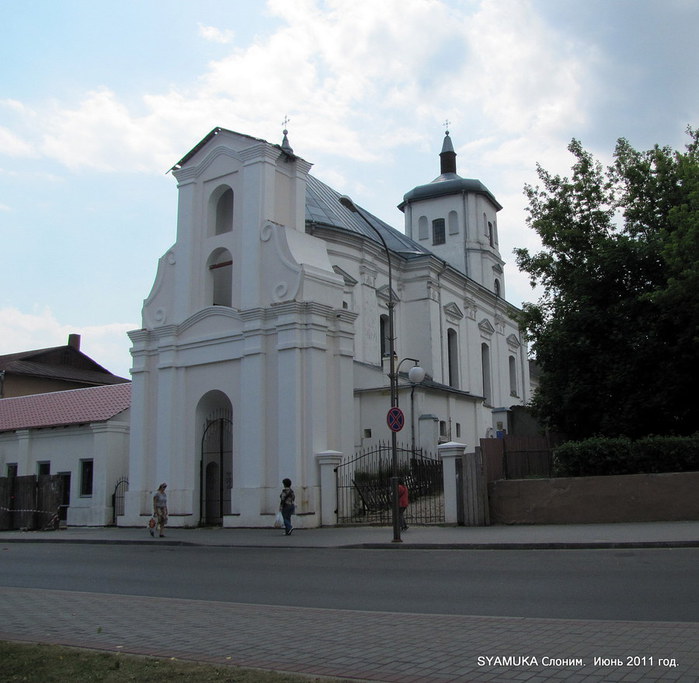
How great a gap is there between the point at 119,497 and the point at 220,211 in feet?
38.8

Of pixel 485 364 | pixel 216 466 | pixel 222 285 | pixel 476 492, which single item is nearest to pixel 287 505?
pixel 476 492

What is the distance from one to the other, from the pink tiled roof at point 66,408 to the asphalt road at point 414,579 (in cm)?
1585

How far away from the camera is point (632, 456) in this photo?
20797 millimetres

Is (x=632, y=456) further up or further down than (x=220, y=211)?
further down

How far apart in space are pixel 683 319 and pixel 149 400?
1874 centimetres

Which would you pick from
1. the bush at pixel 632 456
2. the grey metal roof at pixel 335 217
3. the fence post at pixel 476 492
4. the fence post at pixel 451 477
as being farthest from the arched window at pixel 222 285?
the bush at pixel 632 456

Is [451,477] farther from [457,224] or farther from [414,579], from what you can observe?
[457,224]

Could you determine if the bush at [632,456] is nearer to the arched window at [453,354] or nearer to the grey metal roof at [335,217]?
the grey metal roof at [335,217]

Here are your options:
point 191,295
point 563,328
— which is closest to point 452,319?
point 563,328

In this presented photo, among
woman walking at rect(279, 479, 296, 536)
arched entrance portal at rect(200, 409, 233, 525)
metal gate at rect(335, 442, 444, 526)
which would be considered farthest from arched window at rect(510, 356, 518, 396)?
woman walking at rect(279, 479, 296, 536)

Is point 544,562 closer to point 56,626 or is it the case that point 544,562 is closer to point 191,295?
point 56,626

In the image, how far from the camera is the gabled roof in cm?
5225

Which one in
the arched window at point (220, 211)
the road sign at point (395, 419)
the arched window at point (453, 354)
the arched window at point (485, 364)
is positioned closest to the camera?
the road sign at point (395, 419)

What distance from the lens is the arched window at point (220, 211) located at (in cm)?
2988
